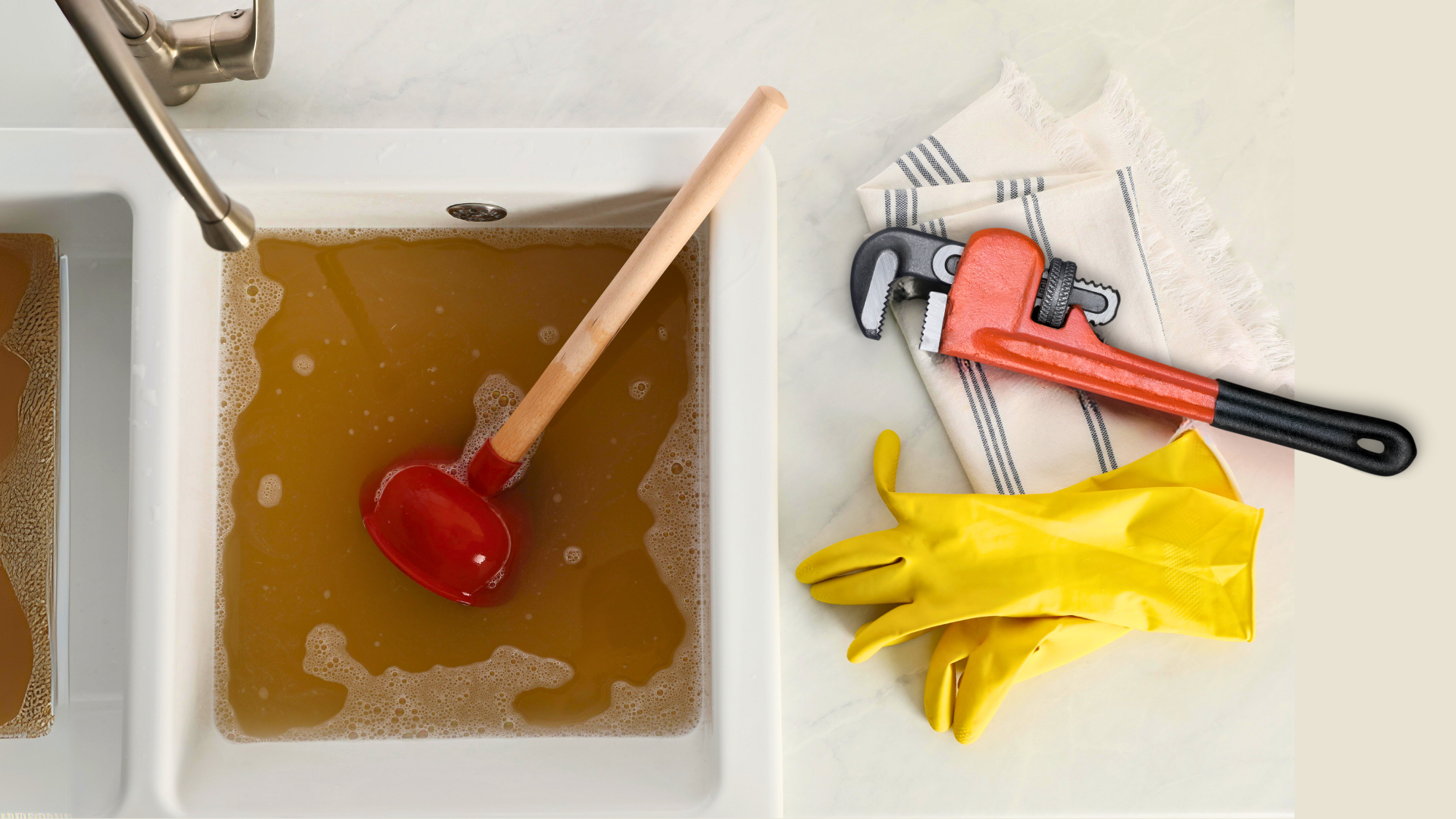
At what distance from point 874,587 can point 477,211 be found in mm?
507

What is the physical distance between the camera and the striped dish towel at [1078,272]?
79cm

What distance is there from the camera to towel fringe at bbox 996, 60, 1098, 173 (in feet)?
2.67

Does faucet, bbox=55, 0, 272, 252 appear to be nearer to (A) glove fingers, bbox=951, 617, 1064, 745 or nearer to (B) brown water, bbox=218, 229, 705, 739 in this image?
(B) brown water, bbox=218, 229, 705, 739

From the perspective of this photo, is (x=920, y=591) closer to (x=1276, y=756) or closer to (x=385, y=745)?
(x=1276, y=756)

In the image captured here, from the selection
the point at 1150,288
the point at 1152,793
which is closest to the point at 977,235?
the point at 1150,288

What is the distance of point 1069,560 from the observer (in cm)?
74

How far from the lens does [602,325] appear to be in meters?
0.75

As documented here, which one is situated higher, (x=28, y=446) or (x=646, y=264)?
Answer: (x=646, y=264)

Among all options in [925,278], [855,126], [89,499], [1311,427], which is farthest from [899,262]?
[89,499]

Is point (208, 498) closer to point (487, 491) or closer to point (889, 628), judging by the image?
point (487, 491)

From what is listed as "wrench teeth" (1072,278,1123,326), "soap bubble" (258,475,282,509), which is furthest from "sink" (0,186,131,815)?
"wrench teeth" (1072,278,1123,326)

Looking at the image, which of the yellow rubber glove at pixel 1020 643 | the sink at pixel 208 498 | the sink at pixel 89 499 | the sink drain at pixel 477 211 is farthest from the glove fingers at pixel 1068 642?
the sink at pixel 89 499

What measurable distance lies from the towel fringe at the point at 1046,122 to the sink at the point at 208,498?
0.86ft

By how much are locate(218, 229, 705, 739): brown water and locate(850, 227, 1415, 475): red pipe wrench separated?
0.68ft
